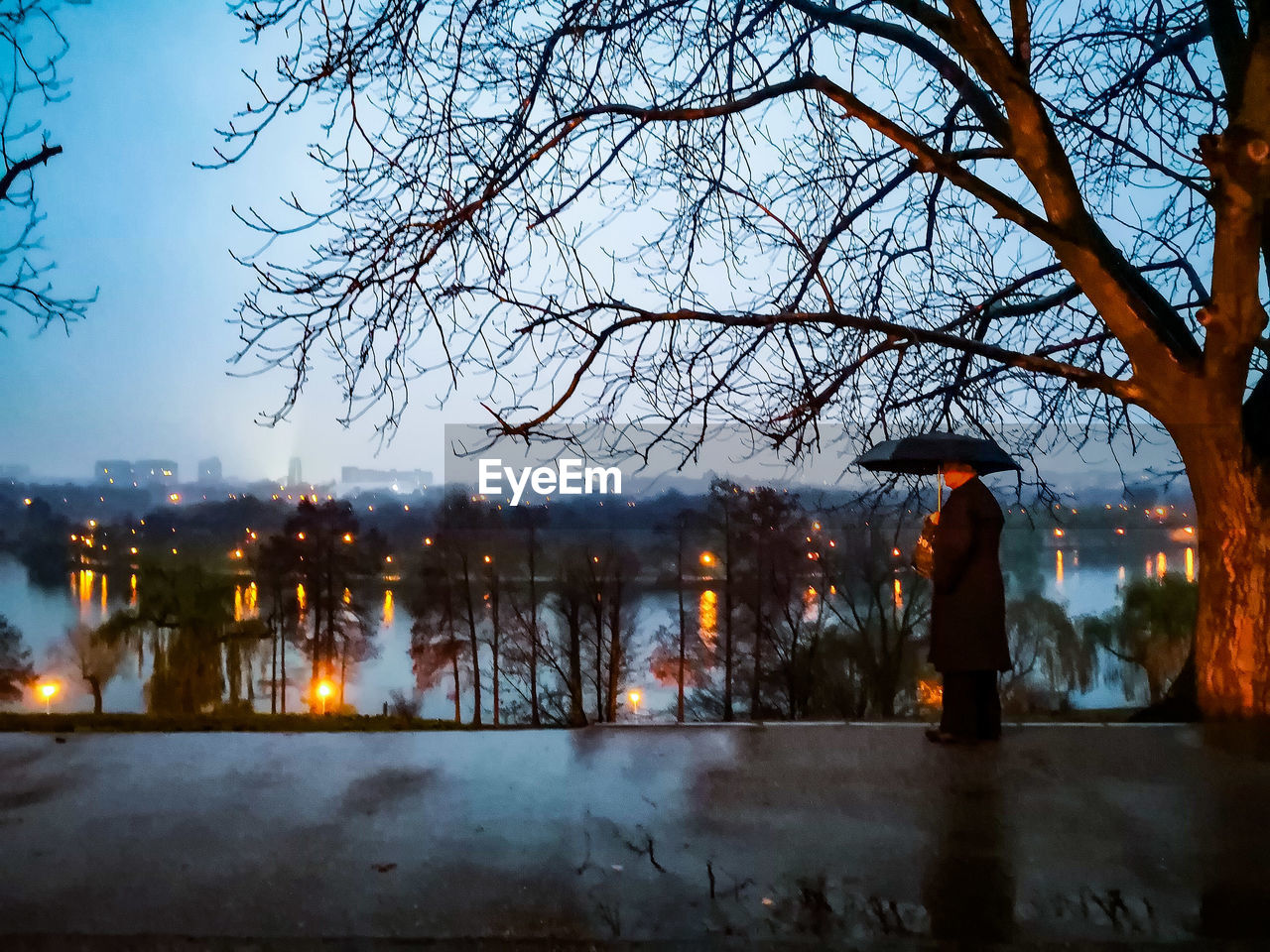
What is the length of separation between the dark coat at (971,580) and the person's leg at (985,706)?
22 centimetres

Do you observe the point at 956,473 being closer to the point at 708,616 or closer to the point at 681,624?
the point at 708,616

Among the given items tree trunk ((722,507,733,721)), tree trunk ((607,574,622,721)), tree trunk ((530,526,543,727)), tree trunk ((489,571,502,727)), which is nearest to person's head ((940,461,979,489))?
tree trunk ((722,507,733,721))

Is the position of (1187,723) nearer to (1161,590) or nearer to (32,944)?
(32,944)

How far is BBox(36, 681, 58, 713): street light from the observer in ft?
62.7

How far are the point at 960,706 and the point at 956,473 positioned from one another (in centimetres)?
144

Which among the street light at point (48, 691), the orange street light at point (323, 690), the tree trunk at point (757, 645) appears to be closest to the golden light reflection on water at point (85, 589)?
the street light at point (48, 691)

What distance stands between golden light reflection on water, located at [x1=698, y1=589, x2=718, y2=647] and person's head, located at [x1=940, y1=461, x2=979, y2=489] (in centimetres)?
1385

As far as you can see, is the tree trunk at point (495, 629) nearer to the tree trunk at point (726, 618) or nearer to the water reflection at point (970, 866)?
the tree trunk at point (726, 618)

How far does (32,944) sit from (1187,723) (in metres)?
6.41

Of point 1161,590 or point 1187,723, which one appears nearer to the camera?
point 1187,723

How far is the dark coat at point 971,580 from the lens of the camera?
5113 millimetres

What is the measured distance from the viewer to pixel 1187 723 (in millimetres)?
5777

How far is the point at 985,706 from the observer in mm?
5348

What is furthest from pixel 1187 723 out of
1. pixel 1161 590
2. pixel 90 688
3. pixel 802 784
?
pixel 90 688
